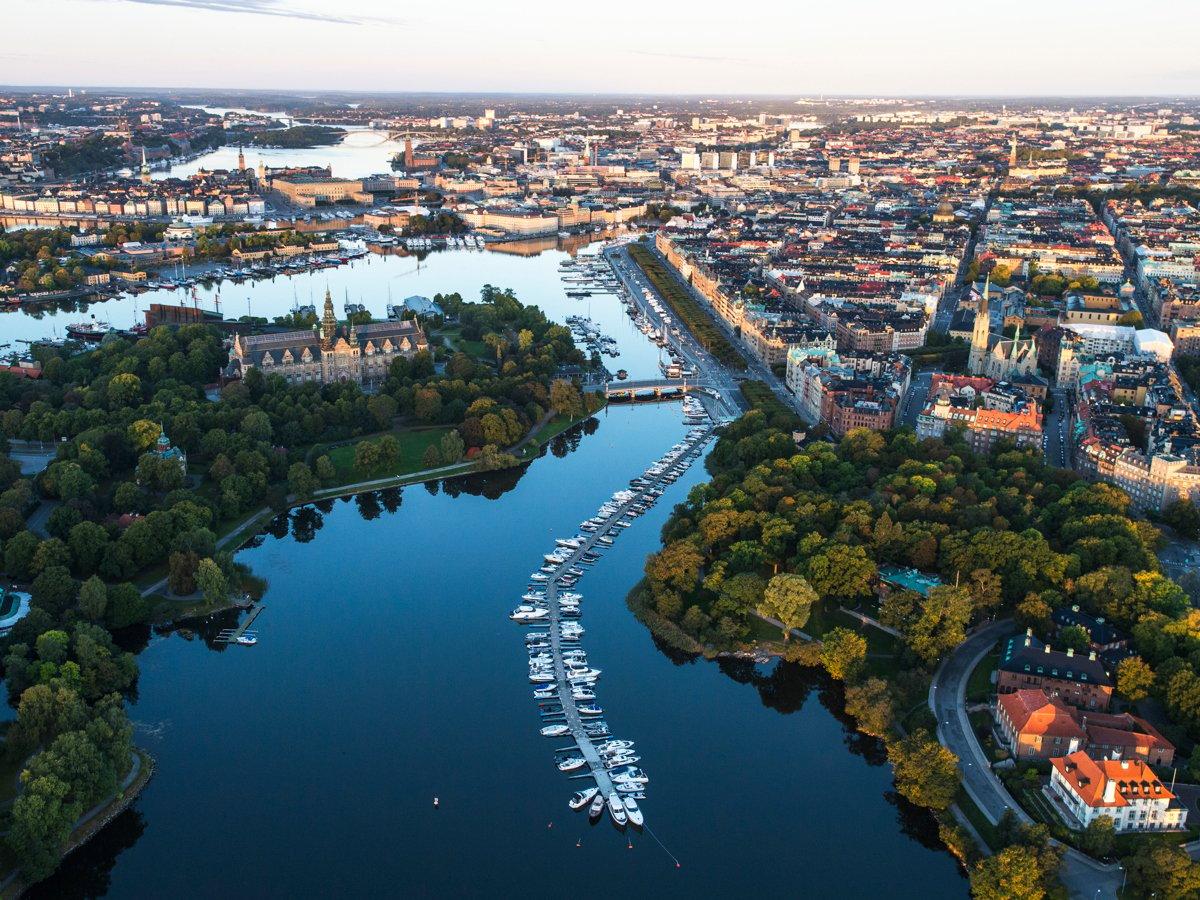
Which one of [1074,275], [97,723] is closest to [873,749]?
[97,723]

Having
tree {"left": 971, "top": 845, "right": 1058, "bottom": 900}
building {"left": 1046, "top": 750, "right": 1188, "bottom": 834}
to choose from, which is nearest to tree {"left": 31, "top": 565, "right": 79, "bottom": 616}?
tree {"left": 971, "top": 845, "right": 1058, "bottom": 900}

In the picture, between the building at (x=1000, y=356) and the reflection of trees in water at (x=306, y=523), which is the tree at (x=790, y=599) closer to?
→ the reflection of trees in water at (x=306, y=523)

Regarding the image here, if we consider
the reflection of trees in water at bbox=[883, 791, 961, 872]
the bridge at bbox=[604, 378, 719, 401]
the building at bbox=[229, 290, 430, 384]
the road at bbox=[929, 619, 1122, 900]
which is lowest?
the reflection of trees in water at bbox=[883, 791, 961, 872]

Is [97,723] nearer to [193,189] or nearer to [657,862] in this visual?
[657,862]

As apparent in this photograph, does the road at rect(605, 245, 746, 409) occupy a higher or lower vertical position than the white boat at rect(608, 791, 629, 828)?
higher

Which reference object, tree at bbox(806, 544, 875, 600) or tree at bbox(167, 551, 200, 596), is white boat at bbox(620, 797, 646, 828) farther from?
tree at bbox(167, 551, 200, 596)

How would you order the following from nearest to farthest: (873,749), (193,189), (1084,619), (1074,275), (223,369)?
(873,749), (1084,619), (223,369), (1074,275), (193,189)
